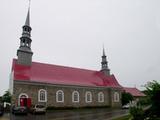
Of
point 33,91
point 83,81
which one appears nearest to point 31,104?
point 33,91

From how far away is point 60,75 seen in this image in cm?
4262

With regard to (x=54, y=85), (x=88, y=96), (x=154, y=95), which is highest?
(x=54, y=85)

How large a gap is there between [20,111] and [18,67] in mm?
12428

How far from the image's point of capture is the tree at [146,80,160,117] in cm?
1281

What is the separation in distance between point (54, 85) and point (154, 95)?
28050 mm

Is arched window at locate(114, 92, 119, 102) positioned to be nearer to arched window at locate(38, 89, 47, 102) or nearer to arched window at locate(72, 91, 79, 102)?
arched window at locate(72, 91, 79, 102)

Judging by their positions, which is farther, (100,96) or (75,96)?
(100,96)

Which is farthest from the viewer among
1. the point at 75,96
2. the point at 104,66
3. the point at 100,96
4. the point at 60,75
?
the point at 104,66

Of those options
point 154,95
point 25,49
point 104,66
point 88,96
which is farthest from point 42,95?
point 154,95

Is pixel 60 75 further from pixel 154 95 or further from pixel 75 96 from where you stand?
pixel 154 95

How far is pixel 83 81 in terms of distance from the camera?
44.7 meters

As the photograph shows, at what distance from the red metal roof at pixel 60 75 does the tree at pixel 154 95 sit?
86.5 feet

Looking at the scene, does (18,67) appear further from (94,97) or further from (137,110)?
(137,110)

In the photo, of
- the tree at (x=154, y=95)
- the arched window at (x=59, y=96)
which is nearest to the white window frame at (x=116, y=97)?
the arched window at (x=59, y=96)
